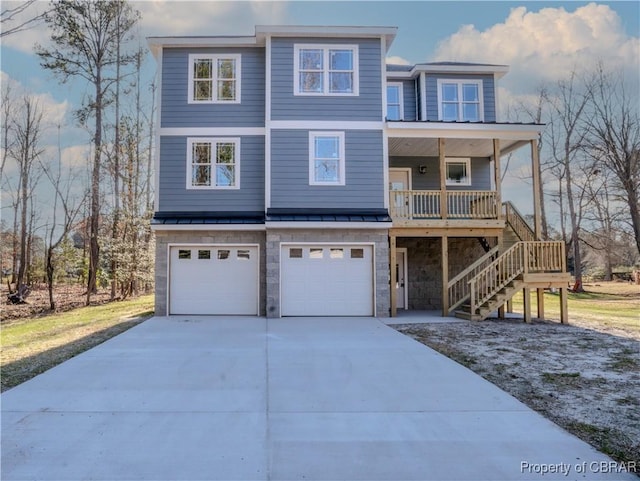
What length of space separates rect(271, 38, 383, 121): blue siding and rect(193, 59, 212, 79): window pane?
6.82 ft

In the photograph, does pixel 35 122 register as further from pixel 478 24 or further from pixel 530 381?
pixel 530 381

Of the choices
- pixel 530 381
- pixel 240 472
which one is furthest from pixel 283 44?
pixel 240 472

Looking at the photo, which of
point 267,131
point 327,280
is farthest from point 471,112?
point 327,280

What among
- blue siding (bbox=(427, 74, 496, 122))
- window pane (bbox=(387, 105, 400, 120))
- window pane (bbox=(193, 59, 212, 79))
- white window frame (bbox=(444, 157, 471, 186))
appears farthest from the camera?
window pane (bbox=(387, 105, 400, 120))

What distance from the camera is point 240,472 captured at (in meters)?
3.21

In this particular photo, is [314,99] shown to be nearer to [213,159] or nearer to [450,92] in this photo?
[213,159]

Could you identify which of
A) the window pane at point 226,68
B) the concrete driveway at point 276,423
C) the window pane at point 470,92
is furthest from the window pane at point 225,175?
the window pane at point 470,92

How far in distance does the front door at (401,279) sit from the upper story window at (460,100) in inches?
199

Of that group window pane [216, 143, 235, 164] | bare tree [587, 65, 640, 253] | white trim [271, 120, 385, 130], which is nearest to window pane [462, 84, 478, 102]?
white trim [271, 120, 385, 130]

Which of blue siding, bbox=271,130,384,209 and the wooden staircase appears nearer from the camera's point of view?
the wooden staircase

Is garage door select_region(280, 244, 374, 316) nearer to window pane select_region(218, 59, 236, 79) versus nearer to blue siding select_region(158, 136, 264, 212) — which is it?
blue siding select_region(158, 136, 264, 212)

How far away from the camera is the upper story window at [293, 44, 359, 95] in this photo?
11.9 m

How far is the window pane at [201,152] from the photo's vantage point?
12023mm

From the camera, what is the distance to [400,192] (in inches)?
468
